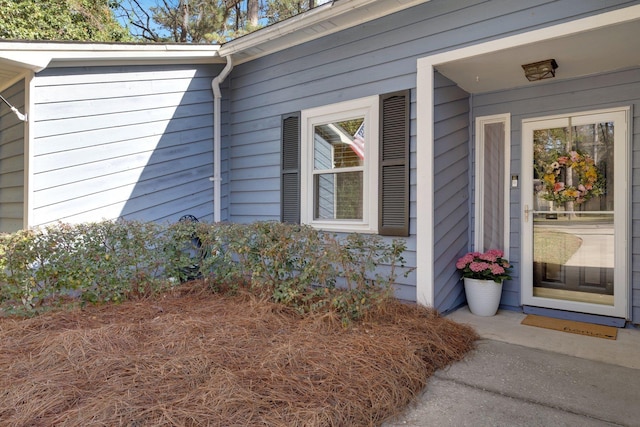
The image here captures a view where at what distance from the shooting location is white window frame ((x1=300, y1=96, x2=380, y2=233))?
3920 mm

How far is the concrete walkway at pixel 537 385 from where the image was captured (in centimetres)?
206

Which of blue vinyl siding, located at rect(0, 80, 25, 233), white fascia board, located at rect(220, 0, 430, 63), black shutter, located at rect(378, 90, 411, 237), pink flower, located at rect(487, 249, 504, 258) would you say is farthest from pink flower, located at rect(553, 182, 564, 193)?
blue vinyl siding, located at rect(0, 80, 25, 233)

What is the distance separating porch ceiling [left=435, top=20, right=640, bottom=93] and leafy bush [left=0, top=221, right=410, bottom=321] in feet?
5.84

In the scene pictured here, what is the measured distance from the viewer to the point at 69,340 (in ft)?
8.67

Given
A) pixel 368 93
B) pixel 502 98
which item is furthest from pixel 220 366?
pixel 502 98

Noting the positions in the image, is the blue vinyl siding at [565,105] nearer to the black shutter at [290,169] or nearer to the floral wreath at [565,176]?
the floral wreath at [565,176]

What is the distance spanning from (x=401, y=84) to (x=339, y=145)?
95 cm

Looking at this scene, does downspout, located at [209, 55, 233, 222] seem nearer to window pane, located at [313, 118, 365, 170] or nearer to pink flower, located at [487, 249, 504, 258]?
window pane, located at [313, 118, 365, 170]

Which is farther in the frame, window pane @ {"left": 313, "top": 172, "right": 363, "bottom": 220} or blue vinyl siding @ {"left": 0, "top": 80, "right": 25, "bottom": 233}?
blue vinyl siding @ {"left": 0, "top": 80, "right": 25, "bottom": 233}

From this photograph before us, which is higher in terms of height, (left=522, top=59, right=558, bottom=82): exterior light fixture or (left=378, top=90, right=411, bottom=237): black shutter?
(left=522, top=59, right=558, bottom=82): exterior light fixture

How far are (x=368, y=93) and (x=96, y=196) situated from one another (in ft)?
10.8

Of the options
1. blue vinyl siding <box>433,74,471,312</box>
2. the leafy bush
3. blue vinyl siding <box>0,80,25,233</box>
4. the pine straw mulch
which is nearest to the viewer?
the pine straw mulch

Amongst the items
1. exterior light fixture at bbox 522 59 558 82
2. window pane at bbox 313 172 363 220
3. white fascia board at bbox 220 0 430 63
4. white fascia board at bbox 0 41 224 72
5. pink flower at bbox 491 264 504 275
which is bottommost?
pink flower at bbox 491 264 504 275

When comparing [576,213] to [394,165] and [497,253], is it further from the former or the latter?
[394,165]
